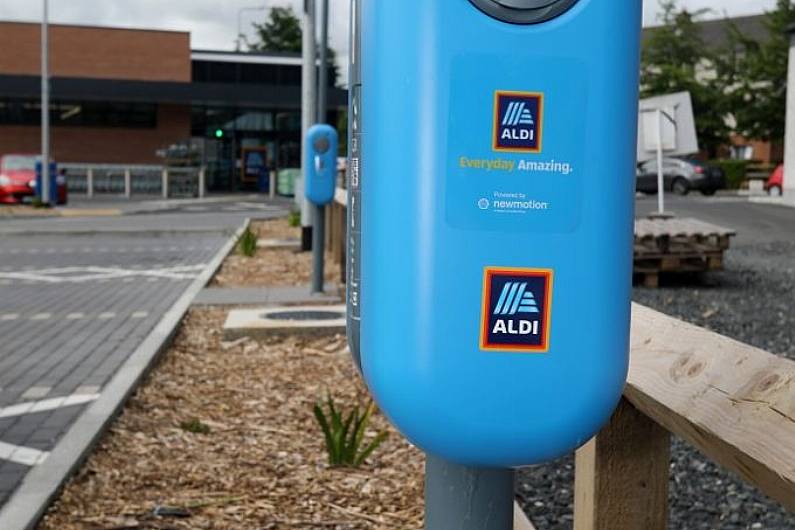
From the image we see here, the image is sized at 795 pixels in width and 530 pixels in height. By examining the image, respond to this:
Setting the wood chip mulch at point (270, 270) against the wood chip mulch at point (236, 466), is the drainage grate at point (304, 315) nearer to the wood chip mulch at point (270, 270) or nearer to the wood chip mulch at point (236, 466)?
the wood chip mulch at point (236, 466)

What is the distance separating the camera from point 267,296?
10.1 meters

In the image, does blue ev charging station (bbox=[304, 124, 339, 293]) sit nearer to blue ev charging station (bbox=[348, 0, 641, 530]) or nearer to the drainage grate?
the drainage grate

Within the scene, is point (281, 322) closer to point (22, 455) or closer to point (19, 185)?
point (22, 455)

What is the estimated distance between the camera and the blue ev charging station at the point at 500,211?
5.20 feet

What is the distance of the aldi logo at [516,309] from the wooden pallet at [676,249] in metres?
9.25

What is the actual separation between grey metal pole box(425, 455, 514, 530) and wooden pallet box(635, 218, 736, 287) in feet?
29.7

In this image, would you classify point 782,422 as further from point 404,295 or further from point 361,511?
point 361,511

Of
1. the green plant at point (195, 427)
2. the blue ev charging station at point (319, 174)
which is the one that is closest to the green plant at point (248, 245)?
the blue ev charging station at point (319, 174)

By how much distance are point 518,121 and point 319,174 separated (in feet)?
27.1

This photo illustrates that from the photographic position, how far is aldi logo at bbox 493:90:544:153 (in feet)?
5.20

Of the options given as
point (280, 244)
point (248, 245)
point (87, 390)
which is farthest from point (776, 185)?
point (87, 390)

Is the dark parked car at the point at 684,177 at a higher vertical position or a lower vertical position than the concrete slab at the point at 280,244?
higher

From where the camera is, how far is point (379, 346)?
1.66 meters

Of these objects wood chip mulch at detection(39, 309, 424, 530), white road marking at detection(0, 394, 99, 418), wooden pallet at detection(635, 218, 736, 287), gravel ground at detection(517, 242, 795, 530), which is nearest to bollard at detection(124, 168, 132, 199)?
gravel ground at detection(517, 242, 795, 530)
